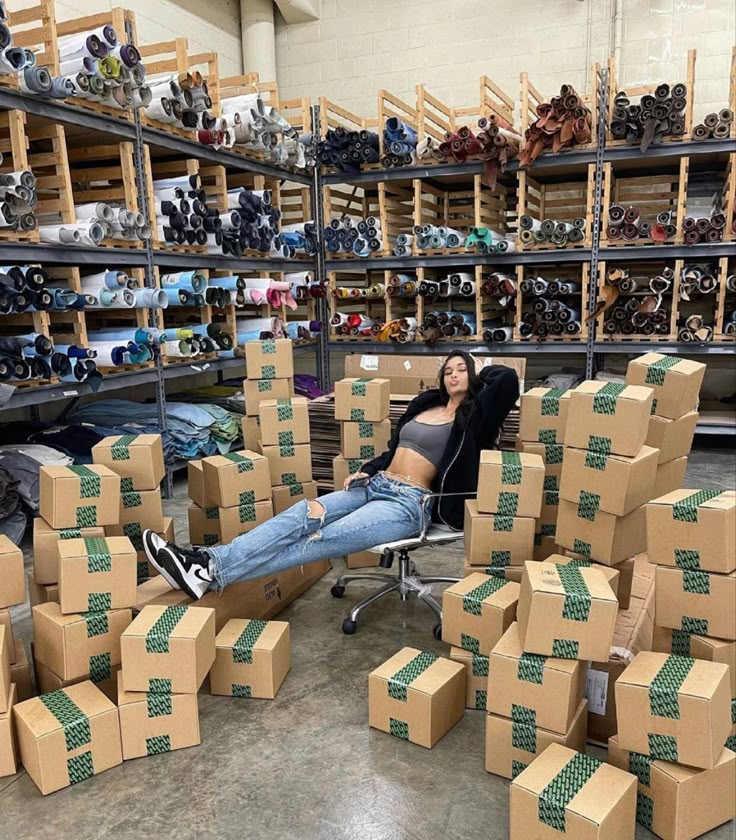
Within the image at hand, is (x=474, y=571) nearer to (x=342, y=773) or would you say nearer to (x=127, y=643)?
(x=342, y=773)

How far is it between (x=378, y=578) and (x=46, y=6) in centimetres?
339

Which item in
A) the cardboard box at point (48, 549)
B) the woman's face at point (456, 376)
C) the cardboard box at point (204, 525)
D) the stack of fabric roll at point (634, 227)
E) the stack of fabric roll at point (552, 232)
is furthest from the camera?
the stack of fabric roll at point (552, 232)

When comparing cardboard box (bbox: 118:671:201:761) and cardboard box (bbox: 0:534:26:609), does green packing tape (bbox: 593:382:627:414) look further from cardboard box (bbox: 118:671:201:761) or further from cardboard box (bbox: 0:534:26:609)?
cardboard box (bbox: 0:534:26:609)

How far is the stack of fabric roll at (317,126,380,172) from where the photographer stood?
234 inches

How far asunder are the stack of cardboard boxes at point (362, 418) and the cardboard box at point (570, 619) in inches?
66.7

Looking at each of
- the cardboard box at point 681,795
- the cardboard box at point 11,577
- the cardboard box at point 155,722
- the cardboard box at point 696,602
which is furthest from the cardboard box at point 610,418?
the cardboard box at point 11,577

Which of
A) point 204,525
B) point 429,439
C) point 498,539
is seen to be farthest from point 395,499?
point 204,525

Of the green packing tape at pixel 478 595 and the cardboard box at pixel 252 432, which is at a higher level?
the cardboard box at pixel 252 432

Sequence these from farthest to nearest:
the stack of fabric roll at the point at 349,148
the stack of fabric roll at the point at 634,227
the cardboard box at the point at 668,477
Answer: the stack of fabric roll at the point at 349,148, the stack of fabric roll at the point at 634,227, the cardboard box at the point at 668,477

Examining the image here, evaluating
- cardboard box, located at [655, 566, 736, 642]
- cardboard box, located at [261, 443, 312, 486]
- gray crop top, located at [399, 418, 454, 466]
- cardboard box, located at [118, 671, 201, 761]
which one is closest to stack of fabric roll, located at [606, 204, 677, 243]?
gray crop top, located at [399, 418, 454, 466]

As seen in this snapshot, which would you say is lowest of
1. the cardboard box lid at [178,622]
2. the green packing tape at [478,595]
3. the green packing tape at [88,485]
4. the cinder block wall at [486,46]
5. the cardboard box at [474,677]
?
the cardboard box at [474,677]

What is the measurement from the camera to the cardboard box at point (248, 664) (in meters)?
2.42

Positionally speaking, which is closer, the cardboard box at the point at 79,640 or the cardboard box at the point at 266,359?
the cardboard box at the point at 79,640

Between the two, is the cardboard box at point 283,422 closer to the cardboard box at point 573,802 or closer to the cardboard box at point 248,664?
the cardboard box at point 248,664
